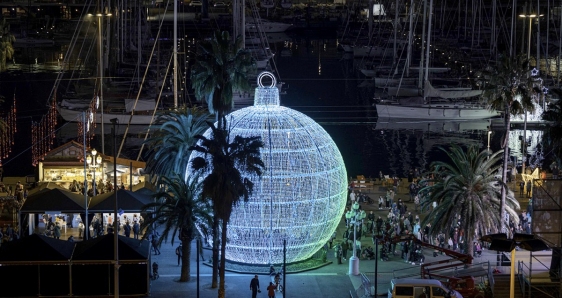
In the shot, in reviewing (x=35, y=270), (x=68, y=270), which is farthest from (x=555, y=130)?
(x=35, y=270)

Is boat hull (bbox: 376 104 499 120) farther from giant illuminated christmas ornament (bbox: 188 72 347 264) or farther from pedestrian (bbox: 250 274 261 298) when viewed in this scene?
pedestrian (bbox: 250 274 261 298)

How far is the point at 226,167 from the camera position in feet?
146

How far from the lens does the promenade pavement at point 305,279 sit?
46969 mm

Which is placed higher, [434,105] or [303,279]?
[434,105]

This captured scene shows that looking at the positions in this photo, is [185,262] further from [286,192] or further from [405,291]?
[405,291]

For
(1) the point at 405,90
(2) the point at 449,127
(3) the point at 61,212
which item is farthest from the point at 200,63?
(1) the point at 405,90

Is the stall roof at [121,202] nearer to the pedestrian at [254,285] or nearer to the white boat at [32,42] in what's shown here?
the pedestrian at [254,285]

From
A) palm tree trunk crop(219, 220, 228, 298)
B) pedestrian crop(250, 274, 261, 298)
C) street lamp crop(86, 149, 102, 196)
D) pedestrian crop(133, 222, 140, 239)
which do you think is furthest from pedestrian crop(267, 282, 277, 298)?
street lamp crop(86, 149, 102, 196)

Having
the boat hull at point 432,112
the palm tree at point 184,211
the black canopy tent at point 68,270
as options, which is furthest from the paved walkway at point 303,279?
the boat hull at point 432,112

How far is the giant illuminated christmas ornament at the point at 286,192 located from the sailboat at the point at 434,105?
5877cm

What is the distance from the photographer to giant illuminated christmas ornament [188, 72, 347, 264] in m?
48.3

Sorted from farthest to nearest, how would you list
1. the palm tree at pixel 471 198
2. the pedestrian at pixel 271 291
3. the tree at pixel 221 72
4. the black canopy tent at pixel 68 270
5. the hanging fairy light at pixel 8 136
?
1. the hanging fairy light at pixel 8 136
2. the tree at pixel 221 72
3. the palm tree at pixel 471 198
4. the black canopy tent at pixel 68 270
5. the pedestrian at pixel 271 291

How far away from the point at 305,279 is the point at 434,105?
63258 mm

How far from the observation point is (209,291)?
4722 cm
